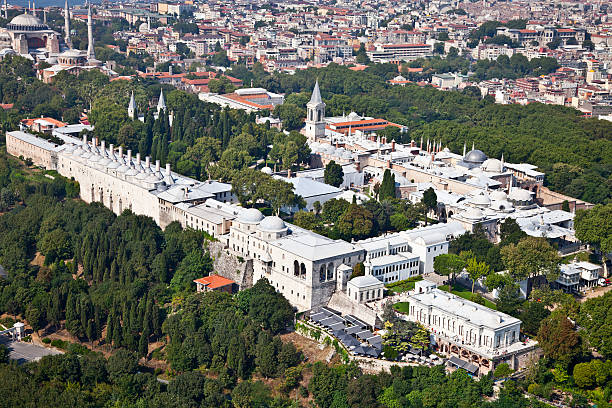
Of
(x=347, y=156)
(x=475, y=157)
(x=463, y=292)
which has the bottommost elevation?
(x=463, y=292)

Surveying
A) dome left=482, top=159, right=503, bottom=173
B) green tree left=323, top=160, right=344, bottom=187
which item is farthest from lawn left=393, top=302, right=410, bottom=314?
dome left=482, top=159, right=503, bottom=173

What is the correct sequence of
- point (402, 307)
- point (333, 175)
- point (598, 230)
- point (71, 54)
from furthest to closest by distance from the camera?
1. point (71, 54)
2. point (333, 175)
3. point (598, 230)
4. point (402, 307)

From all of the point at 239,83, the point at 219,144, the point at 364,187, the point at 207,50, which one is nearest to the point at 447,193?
the point at 364,187

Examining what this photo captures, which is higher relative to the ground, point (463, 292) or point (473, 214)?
point (473, 214)

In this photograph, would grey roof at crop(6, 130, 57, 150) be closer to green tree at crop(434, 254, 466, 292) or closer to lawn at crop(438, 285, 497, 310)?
green tree at crop(434, 254, 466, 292)

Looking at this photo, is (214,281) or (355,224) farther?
(355,224)

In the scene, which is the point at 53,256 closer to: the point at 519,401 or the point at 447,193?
the point at 447,193

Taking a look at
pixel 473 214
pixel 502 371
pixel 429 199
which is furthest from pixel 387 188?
pixel 502 371

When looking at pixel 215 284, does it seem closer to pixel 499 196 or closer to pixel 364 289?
pixel 364 289
